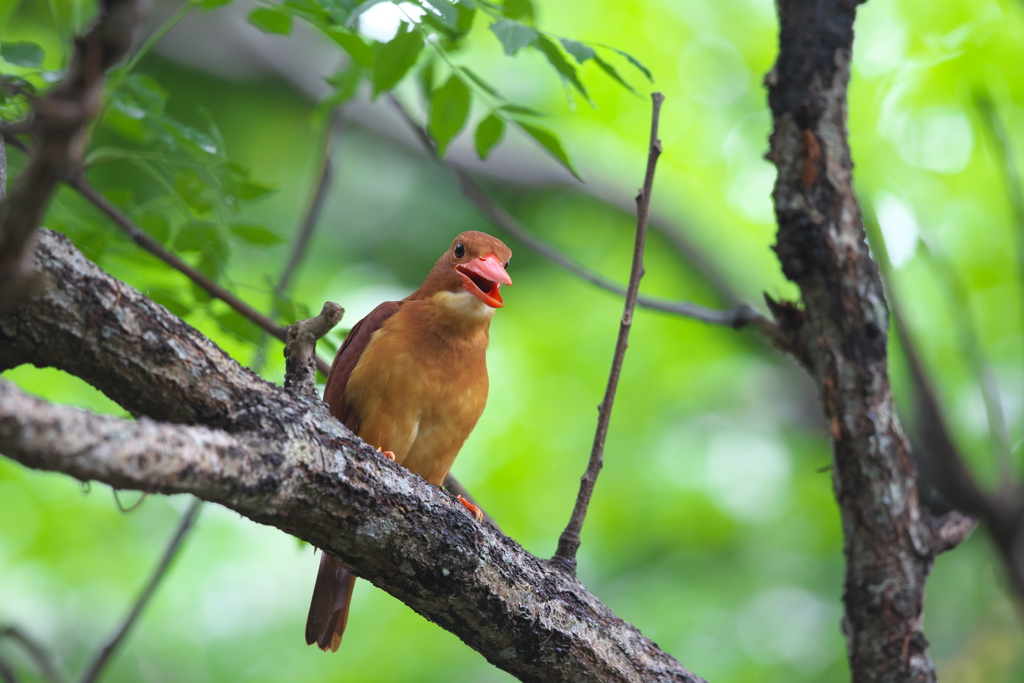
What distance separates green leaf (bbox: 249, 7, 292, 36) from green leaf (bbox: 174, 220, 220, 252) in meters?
0.71

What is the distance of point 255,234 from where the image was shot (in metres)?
3.05

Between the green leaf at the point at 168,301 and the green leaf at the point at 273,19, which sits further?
the green leaf at the point at 168,301

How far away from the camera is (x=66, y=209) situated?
2.98 metres

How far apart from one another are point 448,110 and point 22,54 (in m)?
1.24

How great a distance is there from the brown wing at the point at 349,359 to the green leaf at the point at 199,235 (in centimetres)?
61

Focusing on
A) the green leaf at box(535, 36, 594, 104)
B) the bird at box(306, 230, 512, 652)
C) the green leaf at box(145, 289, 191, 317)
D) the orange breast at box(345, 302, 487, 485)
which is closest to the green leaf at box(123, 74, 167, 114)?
the green leaf at box(145, 289, 191, 317)

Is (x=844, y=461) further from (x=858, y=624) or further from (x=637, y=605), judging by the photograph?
(x=637, y=605)

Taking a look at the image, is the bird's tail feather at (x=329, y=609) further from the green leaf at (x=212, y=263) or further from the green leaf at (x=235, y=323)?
the green leaf at (x=212, y=263)

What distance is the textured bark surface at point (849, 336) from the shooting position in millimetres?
3361

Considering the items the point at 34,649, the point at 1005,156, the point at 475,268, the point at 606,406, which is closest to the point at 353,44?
the point at 475,268

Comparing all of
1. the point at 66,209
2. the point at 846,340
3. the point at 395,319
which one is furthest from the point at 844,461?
the point at 66,209

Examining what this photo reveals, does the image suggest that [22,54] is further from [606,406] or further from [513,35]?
[606,406]

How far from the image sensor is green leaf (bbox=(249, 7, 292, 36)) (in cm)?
276

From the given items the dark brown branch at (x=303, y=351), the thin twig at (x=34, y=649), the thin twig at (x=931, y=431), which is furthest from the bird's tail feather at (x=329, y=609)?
the thin twig at (x=931, y=431)
